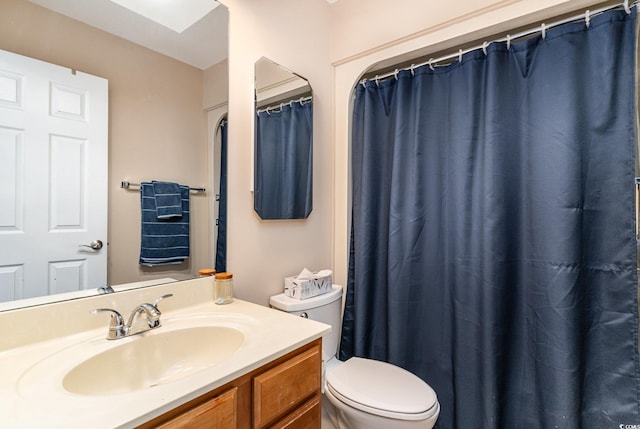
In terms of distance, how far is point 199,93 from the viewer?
1212 millimetres

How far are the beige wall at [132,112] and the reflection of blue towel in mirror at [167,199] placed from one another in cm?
3

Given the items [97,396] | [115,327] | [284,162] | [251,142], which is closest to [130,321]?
[115,327]

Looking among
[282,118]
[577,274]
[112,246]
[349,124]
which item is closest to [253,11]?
[282,118]

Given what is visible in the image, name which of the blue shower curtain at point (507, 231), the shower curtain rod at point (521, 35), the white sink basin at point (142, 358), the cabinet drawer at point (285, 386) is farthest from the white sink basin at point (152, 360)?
the shower curtain rod at point (521, 35)

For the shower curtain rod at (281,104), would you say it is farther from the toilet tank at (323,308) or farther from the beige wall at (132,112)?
the toilet tank at (323,308)

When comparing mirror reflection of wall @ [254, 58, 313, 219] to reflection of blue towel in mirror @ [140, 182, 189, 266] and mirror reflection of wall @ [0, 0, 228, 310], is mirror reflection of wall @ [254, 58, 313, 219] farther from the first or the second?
reflection of blue towel in mirror @ [140, 182, 189, 266]

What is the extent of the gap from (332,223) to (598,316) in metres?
1.27

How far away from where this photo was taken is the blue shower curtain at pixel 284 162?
4.60ft

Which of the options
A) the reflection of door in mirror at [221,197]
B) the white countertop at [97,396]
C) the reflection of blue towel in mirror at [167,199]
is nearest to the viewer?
the white countertop at [97,396]

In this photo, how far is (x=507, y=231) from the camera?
1371 mm

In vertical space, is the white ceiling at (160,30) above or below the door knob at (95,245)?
above

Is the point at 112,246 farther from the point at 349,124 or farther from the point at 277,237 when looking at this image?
the point at 349,124

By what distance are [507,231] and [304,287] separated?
0.97 m

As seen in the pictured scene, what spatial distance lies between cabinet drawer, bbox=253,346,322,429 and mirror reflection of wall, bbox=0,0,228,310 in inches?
22.4
